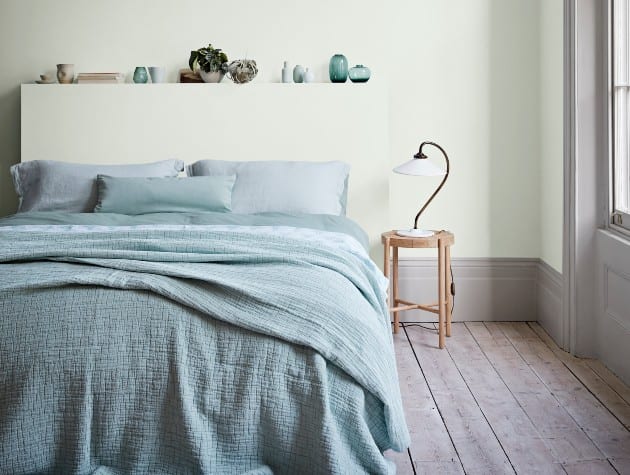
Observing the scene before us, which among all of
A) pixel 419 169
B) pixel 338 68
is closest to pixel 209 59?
pixel 338 68

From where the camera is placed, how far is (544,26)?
4.70m

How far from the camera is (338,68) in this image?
4738 mm

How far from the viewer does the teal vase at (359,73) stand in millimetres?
4742

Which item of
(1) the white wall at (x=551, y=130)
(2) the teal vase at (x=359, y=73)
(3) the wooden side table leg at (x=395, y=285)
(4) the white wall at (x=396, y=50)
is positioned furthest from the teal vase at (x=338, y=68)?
(1) the white wall at (x=551, y=130)

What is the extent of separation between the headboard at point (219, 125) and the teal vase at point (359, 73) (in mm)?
51

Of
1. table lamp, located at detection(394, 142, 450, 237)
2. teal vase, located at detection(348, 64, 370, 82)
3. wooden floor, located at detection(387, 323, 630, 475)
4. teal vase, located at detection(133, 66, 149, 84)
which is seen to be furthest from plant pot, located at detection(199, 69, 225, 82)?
wooden floor, located at detection(387, 323, 630, 475)

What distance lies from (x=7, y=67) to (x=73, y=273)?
2.91 m

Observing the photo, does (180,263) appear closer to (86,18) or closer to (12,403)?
(12,403)

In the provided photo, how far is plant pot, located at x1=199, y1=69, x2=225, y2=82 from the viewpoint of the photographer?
475 cm

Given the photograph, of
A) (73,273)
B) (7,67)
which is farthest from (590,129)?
(7,67)

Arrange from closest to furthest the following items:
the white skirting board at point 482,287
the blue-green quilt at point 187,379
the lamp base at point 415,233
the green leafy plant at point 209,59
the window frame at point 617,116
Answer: the blue-green quilt at point 187,379, the window frame at point 617,116, the lamp base at point 415,233, the green leafy plant at point 209,59, the white skirting board at point 482,287

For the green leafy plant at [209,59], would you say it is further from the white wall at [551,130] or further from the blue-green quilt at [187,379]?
the blue-green quilt at [187,379]

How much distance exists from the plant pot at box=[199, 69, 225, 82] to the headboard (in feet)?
0.17

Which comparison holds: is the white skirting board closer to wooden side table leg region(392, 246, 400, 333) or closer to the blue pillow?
wooden side table leg region(392, 246, 400, 333)
